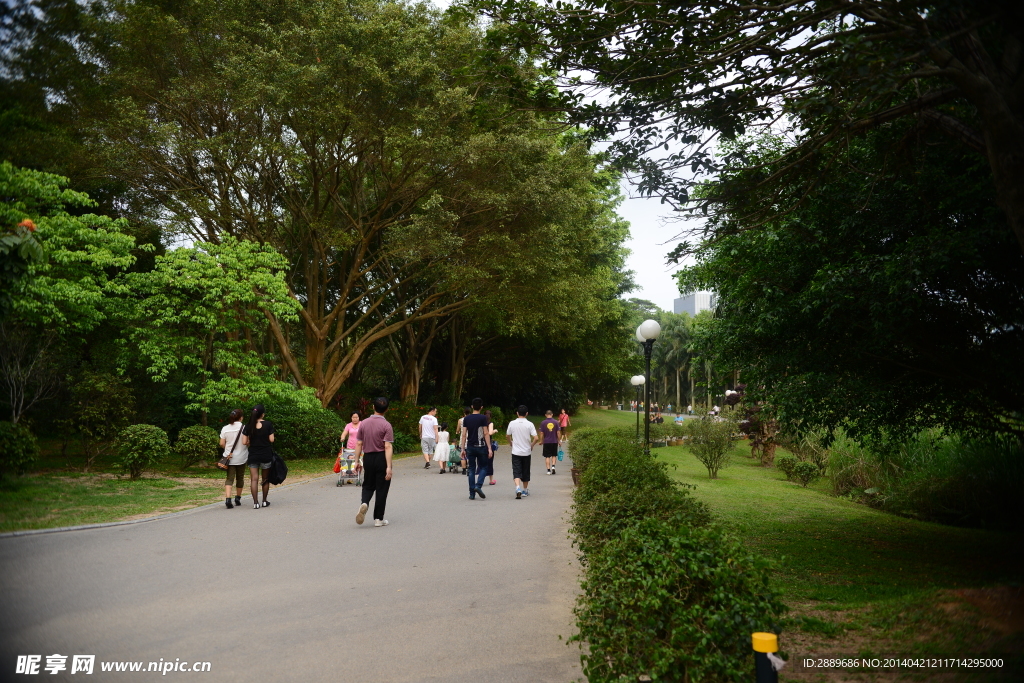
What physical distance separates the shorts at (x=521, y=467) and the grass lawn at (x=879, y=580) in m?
3.61

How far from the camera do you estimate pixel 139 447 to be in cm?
1409

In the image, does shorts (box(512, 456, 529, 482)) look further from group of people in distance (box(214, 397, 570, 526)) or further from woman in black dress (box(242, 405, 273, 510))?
woman in black dress (box(242, 405, 273, 510))

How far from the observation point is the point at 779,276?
7.66 meters

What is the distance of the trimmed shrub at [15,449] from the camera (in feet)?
39.9

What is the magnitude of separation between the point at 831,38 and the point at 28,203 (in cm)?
1663

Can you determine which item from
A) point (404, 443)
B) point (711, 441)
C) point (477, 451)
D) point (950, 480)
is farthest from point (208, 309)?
point (950, 480)

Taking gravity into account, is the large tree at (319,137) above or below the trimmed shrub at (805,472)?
above

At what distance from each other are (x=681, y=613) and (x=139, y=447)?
13742 mm

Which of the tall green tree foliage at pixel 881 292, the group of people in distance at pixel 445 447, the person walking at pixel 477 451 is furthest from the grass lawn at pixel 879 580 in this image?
the person walking at pixel 477 451

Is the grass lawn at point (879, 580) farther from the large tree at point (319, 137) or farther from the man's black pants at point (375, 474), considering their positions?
the large tree at point (319, 137)

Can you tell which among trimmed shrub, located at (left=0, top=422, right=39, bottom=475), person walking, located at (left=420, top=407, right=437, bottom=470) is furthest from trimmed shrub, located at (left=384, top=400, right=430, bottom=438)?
trimmed shrub, located at (left=0, top=422, right=39, bottom=475)

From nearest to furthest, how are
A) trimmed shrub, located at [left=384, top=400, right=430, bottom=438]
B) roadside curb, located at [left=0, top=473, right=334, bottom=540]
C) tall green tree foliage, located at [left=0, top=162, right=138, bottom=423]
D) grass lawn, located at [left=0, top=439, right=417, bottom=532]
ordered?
1. roadside curb, located at [left=0, top=473, right=334, bottom=540]
2. grass lawn, located at [left=0, top=439, right=417, bottom=532]
3. tall green tree foliage, located at [left=0, top=162, right=138, bottom=423]
4. trimmed shrub, located at [left=384, top=400, right=430, bottom=438]

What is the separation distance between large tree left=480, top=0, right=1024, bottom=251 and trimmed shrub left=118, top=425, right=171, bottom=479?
11.9 meters

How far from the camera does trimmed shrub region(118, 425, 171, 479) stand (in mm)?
14094
